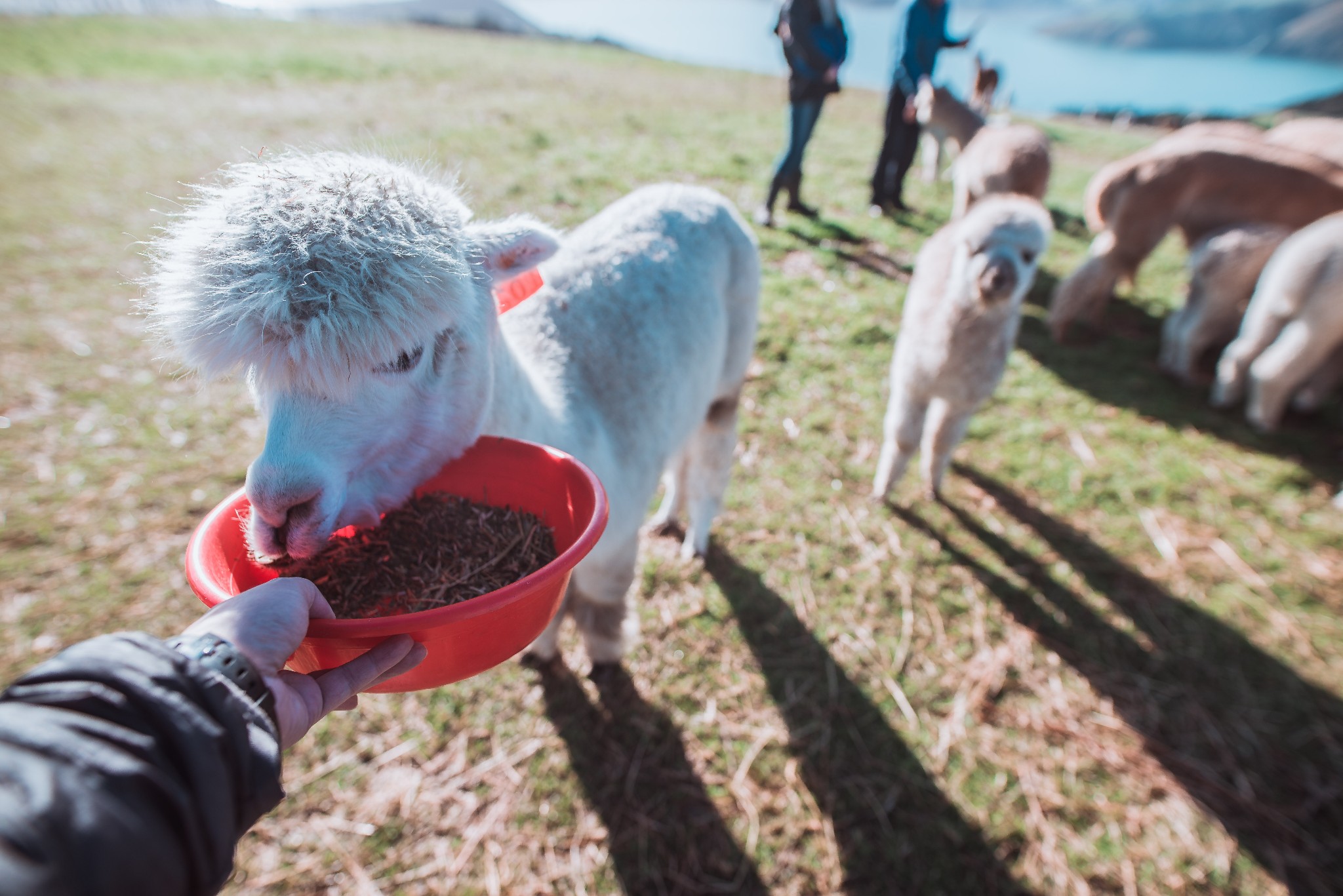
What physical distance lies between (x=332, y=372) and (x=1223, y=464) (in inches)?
222

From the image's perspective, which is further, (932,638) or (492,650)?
(932,638)

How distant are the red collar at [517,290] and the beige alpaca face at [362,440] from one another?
0.25 meters

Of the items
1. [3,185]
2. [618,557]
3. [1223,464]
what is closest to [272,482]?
[618,557]

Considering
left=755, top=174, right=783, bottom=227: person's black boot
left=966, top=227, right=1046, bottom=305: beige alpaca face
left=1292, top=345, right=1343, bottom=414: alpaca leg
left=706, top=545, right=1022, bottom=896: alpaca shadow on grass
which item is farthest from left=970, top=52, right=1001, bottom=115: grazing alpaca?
left=706, top=545, right=1022, bottom=896: alpaca shadow on grass

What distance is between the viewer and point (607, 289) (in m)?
2.49

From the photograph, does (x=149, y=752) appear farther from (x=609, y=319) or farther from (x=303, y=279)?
(x=609, y=319)

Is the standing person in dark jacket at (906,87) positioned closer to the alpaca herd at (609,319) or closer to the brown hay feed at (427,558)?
the alpaca herd at (609,319)

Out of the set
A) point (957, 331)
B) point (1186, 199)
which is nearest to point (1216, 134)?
point (1186, 199)

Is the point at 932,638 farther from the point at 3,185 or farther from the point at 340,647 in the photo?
the point at 3,185

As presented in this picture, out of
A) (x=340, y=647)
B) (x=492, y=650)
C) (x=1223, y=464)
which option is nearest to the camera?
(x=340, y=647)

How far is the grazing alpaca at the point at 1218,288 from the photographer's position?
5070 millimetres

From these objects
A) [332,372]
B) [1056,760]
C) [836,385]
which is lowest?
[1056,760]

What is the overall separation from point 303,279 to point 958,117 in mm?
8936

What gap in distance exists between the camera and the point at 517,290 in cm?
182
